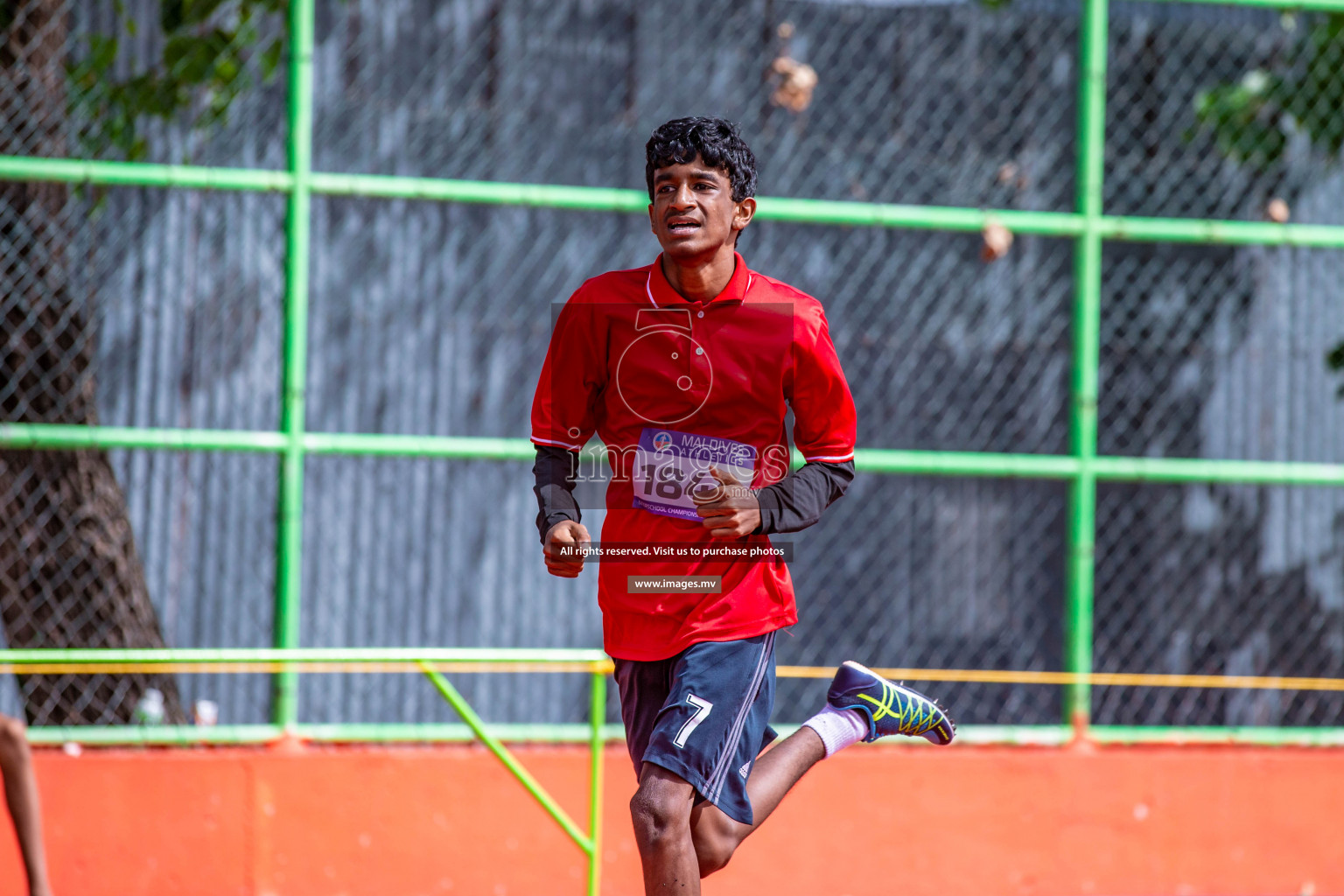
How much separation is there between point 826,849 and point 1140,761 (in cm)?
133

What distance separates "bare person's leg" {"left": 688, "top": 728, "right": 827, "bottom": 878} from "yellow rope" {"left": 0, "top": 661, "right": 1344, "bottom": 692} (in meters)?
1.34

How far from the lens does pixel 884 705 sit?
3871mm

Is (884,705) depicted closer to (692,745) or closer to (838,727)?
(838,727)

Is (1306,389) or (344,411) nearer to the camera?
(344,411)

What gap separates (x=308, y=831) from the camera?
509 centimetres

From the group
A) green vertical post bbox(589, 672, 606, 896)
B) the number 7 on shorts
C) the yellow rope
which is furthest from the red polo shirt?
the yellow rope

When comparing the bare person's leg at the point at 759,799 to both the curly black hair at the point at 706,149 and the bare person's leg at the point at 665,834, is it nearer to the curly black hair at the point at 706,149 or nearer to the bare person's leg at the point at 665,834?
the bare person's leg at the point at 665,834

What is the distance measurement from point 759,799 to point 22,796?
213 centimetres

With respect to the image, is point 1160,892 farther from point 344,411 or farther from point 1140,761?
point 344,411

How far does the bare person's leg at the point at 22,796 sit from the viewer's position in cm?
397

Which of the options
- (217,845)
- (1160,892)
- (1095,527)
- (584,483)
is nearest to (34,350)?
(217,845)

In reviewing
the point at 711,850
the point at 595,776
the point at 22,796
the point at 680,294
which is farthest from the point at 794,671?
the point at 22,796

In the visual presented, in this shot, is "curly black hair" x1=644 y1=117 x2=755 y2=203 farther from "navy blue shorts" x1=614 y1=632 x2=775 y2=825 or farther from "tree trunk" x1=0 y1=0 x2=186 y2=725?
"tree trunk" x1=0 y1=0 x2=186 y2=725

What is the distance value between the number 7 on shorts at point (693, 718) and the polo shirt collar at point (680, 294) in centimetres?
92
